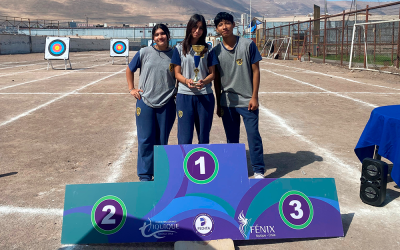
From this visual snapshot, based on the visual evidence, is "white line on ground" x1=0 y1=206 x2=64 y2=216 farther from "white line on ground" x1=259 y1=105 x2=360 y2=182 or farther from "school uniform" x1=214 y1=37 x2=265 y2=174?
"white line on ground" x1=259 y1=105 x2=360 y2=182

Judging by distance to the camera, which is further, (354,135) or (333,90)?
(333,90)

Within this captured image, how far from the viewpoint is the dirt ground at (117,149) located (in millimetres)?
3316

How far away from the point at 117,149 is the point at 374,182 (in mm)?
3478

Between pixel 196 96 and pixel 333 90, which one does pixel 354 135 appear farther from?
pixel 333 90

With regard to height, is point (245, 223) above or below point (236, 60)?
below

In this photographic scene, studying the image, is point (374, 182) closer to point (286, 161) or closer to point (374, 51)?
point (286, 161)

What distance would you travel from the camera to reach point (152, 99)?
4023 mm

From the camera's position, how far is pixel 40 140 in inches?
244

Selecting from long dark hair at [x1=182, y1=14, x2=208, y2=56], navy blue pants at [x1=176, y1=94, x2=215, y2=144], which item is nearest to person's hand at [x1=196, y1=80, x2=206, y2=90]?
navy blue pants at [x1=176, y1=94, x2=215, y2=144]

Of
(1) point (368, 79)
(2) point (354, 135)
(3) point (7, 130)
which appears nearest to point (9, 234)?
(3) point (7, 130)

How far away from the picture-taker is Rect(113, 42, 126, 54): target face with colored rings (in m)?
25.4

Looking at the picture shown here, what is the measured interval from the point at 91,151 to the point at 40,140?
3.66 ft

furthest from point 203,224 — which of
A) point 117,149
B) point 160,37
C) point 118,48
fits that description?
point 118,48

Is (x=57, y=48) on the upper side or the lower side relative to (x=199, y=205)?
upper
